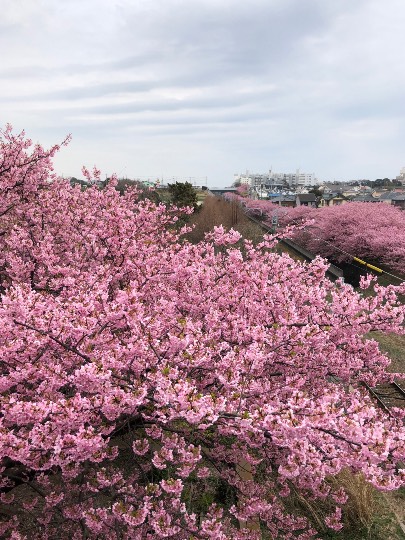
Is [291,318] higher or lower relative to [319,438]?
higher

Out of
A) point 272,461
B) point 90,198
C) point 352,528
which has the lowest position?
point 352,528

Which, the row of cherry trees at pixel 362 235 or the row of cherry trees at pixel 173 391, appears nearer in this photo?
the row of cherry trees at pixel 173 391

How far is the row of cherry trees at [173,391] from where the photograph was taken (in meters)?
3.42

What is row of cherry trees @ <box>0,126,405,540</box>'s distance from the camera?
3416 millimetres

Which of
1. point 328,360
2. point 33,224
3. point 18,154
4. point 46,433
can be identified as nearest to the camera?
point 46,433

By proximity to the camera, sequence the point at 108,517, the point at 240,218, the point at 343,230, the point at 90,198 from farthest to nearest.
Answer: the point at 240,218
the point at 343,230
the point at 90,198
the point at 108,517

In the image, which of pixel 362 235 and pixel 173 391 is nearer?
pixel 173 391

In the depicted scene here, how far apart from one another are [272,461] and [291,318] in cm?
195

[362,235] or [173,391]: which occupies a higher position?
[173,391]

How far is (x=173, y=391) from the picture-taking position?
134 inches

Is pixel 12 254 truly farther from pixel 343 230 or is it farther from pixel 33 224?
pixel 343 230

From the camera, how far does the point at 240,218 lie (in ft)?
122

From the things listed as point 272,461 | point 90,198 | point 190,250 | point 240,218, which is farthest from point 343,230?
point 272,461

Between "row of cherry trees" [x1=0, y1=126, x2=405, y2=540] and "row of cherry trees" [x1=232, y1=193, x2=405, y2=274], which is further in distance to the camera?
"row of cherry trees" [x1=232, y1=193, x2=405, y2=274]
